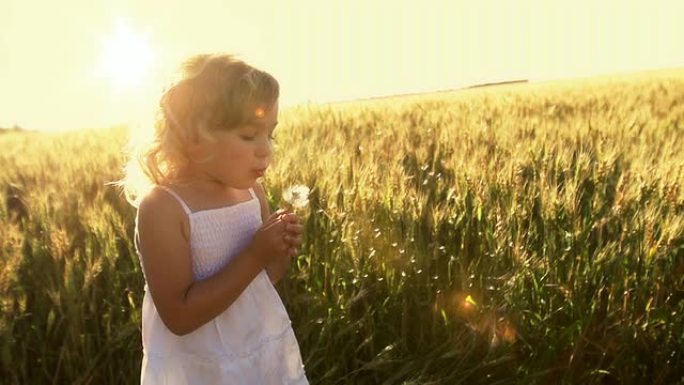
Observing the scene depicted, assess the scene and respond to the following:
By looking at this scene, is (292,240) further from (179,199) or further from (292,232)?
(179,199)

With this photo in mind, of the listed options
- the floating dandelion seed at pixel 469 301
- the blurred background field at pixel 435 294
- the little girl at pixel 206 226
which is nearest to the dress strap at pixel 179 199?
the little girl at pixel 206 226

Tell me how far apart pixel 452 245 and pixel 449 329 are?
341mm

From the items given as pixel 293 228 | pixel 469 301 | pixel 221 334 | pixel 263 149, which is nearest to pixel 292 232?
pixel 293 228

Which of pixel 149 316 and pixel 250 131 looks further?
pixel 149 316

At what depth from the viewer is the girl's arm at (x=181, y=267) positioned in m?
1.46

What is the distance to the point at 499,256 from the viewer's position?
7.35 feet

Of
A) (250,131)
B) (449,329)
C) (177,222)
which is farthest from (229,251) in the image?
(449,329)

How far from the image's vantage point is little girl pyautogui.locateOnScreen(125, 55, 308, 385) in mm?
1459

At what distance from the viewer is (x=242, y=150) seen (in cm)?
146

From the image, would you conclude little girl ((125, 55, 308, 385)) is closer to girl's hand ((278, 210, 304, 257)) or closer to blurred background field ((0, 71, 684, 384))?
girl's hand ((278, 210, 304, 257))

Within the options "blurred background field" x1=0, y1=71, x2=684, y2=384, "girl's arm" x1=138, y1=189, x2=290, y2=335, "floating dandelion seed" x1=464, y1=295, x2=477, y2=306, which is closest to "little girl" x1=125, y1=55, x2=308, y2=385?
"girl's arm" x1=138, y1=189, x2=290, y2=335

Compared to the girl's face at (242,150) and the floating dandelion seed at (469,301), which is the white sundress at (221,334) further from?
the floating dandelion seed at (469,301)

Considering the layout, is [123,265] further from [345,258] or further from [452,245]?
[452,245]

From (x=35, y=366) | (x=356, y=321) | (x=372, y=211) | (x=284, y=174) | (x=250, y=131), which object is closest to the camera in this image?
(x=250, y=131)
